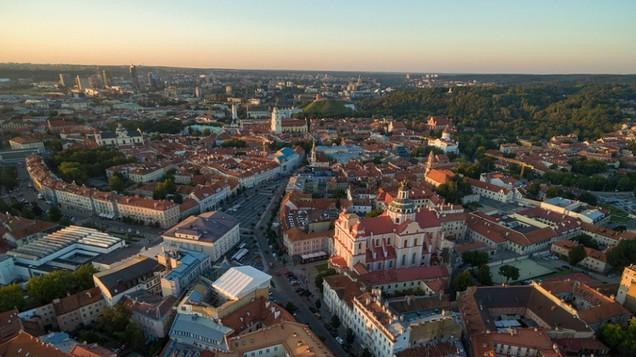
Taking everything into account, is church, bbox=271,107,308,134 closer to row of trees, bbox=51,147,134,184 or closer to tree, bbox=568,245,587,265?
row of trees, bbox=51,147,134,184

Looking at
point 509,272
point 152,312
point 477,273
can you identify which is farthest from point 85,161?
point 509,272

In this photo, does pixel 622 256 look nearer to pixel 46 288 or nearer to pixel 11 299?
pixel 46 288

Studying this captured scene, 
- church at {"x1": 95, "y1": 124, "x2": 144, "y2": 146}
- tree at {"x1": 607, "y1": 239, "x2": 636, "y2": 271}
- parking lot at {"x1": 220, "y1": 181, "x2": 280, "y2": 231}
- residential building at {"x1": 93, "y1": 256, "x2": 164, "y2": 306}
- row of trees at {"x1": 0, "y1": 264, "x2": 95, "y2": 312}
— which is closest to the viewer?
row of trees at {"x1": 0, "y1": 264, "x2": 95, "y2": 312}

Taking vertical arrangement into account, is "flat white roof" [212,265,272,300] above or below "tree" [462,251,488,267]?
above

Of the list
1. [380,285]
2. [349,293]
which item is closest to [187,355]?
[349,293]

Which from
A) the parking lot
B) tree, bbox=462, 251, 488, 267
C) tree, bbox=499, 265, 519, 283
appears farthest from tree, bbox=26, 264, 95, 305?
tree, bbox=499, 265, 519, 283

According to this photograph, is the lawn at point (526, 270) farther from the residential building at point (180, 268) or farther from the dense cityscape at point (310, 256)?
the residential building at point (180, 268)
